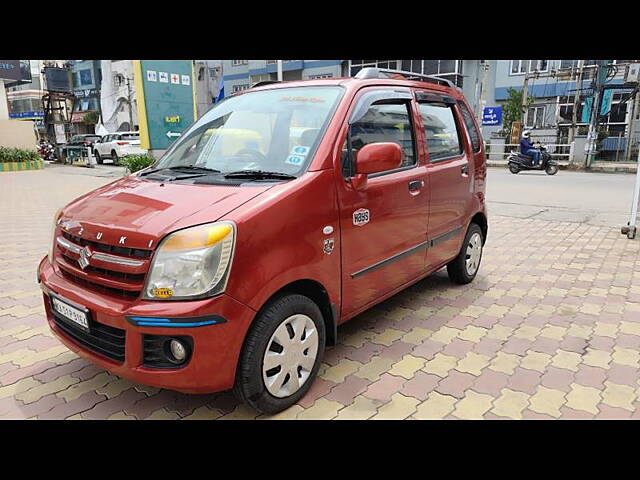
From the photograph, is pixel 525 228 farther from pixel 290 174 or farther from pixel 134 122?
pixel 134 122

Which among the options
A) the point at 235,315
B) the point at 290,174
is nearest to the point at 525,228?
the point at 290,174

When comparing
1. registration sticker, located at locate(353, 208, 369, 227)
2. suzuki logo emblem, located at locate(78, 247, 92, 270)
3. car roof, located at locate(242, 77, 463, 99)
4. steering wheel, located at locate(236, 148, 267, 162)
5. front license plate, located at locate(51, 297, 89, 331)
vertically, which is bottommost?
front license plate, located at locate(51, 297, 89, 331)

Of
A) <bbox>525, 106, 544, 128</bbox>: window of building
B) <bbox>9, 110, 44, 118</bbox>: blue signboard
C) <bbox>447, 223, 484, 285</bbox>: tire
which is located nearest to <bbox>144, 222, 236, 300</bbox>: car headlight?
<bbox>447, 223, 484, 285</bbox>: tire

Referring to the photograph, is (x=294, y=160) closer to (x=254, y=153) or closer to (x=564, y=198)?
(x=254, y=153)

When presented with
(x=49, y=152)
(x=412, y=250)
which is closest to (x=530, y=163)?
(x=412, y=250)

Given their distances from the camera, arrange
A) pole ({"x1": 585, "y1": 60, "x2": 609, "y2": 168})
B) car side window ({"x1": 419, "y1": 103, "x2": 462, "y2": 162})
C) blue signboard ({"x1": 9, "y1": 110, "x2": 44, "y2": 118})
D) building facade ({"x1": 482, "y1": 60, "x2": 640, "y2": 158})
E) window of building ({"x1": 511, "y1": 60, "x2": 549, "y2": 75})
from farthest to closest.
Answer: blue signboard ({"x1": 9, "y1": 110, "x2": 44, "y2": 118}) → window of building ({"x1": 511, "y1": 60, "x2": 549, "y2": 75}) → building facade ({"x1": 482, "y1": 60, "x2": 640, "y2": 158}) → pole ({"x1": 585, "y1": 60, "x2": 609, "y2": 168}) → car side window ({"x1": 419, "y1": 103, "x2": 462, "y2": 162})

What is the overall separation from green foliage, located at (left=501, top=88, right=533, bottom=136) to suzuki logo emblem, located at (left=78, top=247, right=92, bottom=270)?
85.0ft

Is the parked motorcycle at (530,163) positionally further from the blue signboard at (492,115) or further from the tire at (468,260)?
the tire at (468,260)

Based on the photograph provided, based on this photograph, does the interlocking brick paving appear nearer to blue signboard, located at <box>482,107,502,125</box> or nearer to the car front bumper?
the car front bumper

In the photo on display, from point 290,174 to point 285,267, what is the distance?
560 mm

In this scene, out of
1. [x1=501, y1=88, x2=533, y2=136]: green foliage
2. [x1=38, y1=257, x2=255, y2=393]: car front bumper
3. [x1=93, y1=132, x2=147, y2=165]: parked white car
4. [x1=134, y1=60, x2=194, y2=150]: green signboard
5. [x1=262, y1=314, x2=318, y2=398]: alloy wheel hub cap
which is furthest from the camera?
[x1=501, y1=88, x2=533, y2=136]: green foliage

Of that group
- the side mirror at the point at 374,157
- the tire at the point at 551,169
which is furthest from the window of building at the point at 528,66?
the side mirror at the point at 374,157

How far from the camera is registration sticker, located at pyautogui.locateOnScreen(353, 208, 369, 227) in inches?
114

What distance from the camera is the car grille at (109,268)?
220 cm
